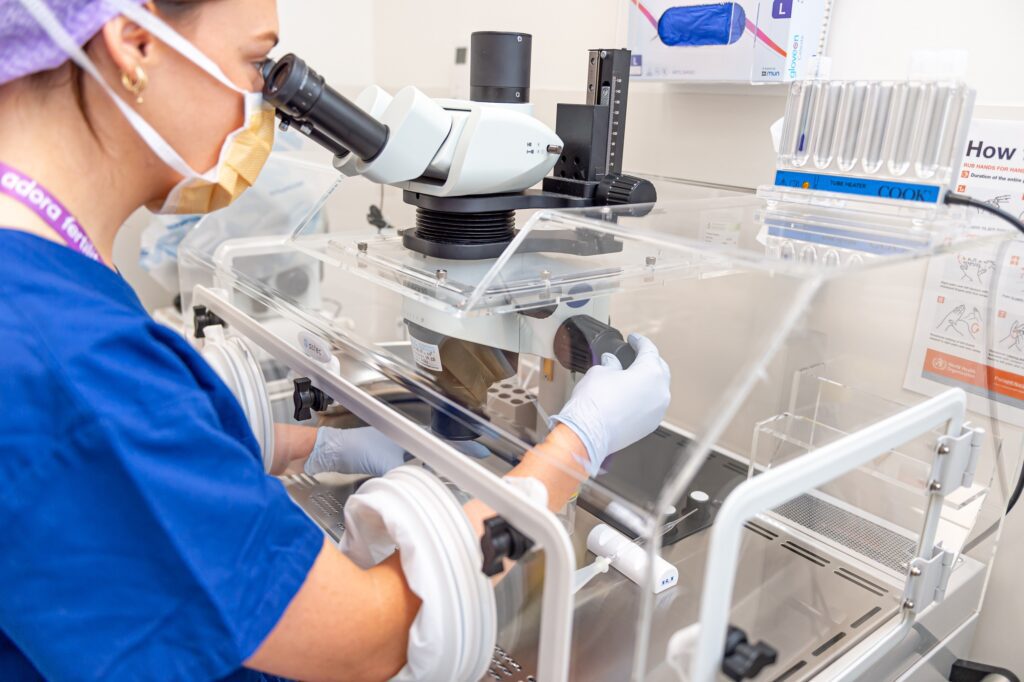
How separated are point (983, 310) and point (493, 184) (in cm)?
65

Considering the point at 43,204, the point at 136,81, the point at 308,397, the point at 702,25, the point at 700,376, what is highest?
the point at 702,25

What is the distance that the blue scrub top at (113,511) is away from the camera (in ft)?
1.85

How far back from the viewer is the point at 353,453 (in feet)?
3.35

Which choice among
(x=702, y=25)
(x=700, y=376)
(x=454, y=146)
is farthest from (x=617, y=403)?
(x=702, y=25)

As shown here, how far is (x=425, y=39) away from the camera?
Result: 6.72ft

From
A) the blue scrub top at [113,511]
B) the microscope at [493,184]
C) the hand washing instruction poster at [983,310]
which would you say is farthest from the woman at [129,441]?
the hand washing instruction poster at [983,310]

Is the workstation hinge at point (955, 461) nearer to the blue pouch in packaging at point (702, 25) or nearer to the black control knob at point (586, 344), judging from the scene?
the black control knob at point (586, 344)

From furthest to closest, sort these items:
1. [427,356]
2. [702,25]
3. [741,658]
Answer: [702,25], [427,356], [741,658]

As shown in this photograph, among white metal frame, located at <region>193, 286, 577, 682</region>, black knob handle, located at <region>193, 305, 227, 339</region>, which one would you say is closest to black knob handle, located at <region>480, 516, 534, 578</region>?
white metal frame, located at <region>193, 286, 577, 682</region>

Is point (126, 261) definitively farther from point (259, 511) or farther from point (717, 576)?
point (717, 576)

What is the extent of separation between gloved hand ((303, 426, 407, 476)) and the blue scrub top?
30 centimetres

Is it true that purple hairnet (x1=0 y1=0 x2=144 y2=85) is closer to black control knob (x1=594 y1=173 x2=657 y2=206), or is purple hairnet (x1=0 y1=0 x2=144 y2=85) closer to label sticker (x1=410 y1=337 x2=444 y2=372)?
label sticker (x1=410 y1=337 x2=444 y2=372)

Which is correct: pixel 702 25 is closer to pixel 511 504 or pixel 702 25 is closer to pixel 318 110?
pixel 318 110

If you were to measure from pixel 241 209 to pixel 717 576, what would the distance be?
5.30ft
